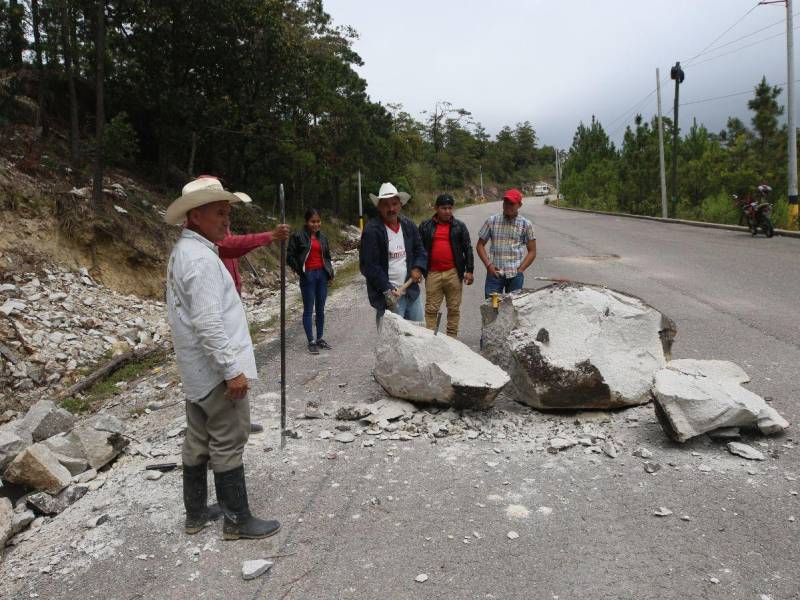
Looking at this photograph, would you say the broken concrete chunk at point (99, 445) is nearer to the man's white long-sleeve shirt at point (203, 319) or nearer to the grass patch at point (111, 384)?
the man's white long-sleeve shirt at point (203, 319)

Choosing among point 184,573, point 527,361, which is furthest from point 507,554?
point 527,361

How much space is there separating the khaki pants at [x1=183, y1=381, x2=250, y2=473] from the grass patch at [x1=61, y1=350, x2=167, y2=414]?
3.49 meters

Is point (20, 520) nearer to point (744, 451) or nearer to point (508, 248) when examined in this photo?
point (744, 451)

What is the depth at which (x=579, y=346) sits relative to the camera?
4.57 metres

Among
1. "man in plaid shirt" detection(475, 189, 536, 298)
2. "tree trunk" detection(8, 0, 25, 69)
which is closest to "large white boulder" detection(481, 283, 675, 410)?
"man in plaid shirt" detection(475, 189, 536, 298)

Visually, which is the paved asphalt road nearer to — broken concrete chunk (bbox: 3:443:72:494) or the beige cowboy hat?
broken concrete chunk (bbox: 3:443:72:494)

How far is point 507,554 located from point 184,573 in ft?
5.09

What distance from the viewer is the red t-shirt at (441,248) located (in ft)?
19.5

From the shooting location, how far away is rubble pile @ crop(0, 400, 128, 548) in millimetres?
3533

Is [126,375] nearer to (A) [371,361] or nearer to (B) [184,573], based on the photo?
(A) [371,361]

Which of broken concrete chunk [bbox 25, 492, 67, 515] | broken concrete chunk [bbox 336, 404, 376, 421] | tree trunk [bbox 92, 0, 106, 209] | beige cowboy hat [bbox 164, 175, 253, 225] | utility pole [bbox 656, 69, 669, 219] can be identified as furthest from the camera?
utility pole [bbox 656, 69, 669, 219]

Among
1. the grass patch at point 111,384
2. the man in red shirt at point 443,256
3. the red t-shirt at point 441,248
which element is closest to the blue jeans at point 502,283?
the man in red shirt at point 443,256

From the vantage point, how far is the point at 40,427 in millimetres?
4465

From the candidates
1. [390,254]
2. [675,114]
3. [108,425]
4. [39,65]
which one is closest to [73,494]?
[108,425]
